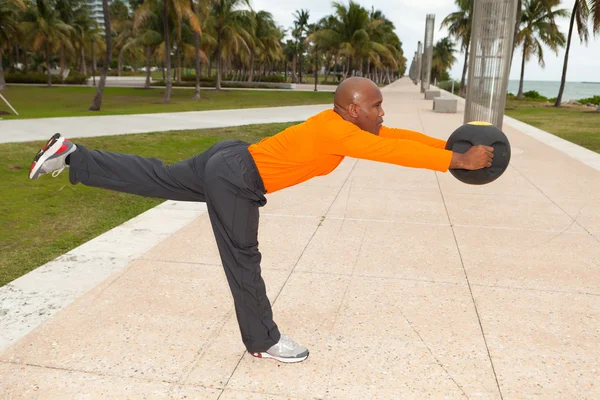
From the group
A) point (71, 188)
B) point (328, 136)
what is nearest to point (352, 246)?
point (328, 136)

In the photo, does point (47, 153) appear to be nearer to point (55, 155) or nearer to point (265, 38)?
point (55, 155)

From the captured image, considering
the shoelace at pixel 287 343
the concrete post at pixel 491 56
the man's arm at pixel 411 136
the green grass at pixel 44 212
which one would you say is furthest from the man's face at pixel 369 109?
the concrete post at pixel 491 56

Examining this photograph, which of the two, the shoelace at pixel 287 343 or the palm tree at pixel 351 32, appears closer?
the shoelace at pixel 287 343

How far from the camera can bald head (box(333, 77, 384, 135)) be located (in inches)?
102

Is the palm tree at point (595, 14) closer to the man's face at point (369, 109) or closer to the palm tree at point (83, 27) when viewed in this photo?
the man's face at point (369, 109)

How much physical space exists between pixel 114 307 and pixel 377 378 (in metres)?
1.89

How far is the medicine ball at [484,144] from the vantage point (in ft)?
8.81

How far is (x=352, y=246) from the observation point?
500 cm

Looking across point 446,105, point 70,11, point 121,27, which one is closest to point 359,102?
point 446,105

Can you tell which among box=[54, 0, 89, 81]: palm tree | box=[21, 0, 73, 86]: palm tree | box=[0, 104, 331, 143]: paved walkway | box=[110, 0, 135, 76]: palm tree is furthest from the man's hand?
box=[54, 0, 89, 81]: palm tree

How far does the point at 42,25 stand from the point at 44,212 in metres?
50.9

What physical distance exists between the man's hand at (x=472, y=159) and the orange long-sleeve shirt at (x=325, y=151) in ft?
0.16

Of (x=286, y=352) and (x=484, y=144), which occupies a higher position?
Result: (x=484, y=144)

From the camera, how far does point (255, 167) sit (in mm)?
2701
